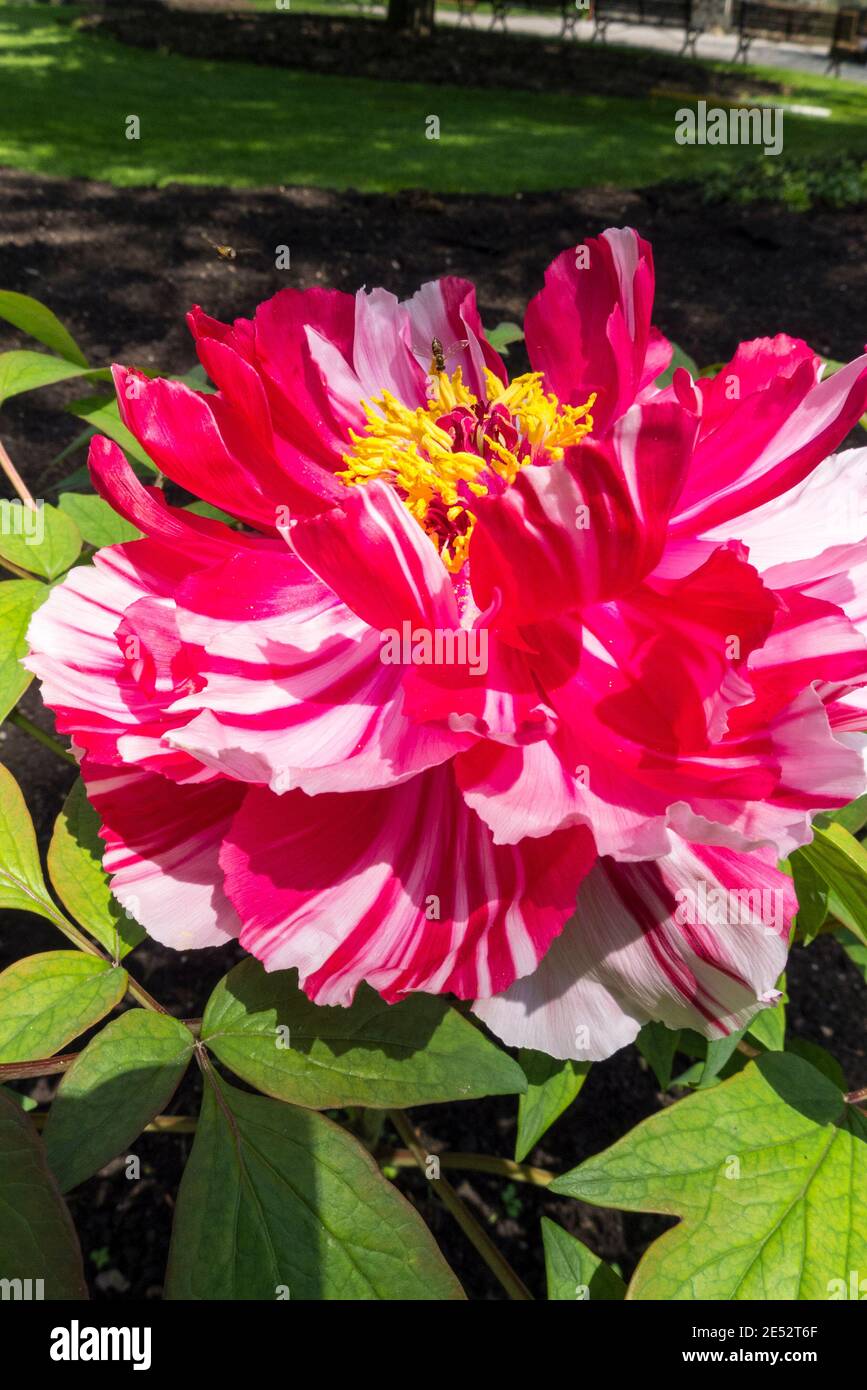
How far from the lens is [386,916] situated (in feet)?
2.34

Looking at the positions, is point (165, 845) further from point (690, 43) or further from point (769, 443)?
point (690, 43)

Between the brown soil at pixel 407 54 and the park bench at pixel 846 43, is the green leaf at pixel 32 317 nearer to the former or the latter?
the brown soil at pixel 407 54

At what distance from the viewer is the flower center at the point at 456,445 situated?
856 mm

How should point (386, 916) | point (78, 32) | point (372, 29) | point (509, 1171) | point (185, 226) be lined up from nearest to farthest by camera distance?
1. point (386, 916)
2. point (509, 1171)
3. point (185, 226)
4. point (78, 32)
5. point (372, 29)

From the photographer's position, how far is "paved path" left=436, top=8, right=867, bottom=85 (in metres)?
15.6

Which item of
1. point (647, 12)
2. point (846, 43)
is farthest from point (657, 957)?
point (647, 12)

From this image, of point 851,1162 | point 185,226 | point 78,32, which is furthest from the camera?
point 78,32

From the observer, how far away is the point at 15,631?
1.03 meters

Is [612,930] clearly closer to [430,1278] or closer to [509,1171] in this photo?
[430,1278]

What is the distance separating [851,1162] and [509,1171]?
1.86ft

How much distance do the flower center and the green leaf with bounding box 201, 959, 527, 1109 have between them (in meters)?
0.36

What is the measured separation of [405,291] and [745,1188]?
4533 mm

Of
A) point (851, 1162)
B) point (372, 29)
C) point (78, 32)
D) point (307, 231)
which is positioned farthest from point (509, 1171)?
point (372, 29)

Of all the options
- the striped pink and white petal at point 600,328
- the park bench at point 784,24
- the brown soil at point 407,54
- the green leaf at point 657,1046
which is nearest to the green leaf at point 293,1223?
the green leaf at point 657,1046
